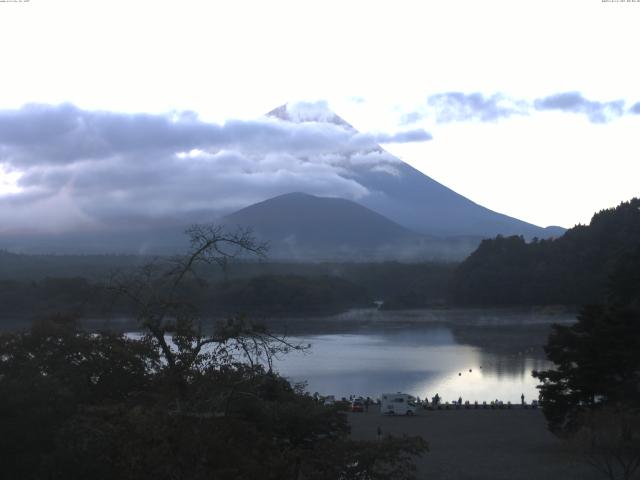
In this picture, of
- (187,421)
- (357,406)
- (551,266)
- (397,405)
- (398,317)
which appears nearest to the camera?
(187,421)

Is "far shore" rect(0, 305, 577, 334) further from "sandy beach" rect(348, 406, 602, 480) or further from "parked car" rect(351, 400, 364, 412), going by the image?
"sandy beach" rect(348, 406, 602, 480)

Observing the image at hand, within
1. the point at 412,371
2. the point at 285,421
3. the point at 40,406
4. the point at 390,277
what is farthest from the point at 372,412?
the point at 390,277

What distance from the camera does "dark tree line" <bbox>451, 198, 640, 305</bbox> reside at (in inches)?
1184

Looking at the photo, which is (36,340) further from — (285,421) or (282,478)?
(282,478)

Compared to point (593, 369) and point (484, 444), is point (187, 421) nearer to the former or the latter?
point (593, 369)

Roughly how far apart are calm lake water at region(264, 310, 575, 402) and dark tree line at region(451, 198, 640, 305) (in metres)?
1.75

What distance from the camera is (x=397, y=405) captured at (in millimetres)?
10406

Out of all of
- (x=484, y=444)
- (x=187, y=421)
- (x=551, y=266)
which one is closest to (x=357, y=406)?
(x=484, y=444)

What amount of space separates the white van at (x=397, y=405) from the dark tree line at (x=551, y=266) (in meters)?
19.7

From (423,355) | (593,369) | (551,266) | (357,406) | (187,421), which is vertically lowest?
(423,355)

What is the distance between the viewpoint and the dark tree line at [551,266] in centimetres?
3008

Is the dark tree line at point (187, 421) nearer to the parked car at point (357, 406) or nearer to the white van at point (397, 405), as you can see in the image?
the white van at point (397, 405)

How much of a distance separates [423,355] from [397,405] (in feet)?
25.4

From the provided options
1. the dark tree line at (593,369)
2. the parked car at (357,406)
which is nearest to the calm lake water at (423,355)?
the parked car at (357,406)
